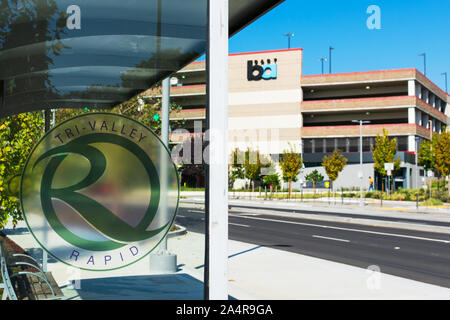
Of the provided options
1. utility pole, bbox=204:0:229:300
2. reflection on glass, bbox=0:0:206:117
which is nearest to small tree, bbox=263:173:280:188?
reflection on glass, bbox=0:0:206:117

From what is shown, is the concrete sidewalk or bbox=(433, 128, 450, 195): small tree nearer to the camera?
the concrete sidewalk

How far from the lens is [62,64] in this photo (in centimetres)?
755

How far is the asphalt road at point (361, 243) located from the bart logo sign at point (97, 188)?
636cm

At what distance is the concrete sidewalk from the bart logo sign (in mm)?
487

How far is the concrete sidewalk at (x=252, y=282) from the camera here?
24.8 ft

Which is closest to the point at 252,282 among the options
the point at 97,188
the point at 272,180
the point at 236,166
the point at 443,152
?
the point at 97,188

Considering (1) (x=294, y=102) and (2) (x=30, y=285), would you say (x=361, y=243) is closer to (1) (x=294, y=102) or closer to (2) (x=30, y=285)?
(2) (x=30, y=285)

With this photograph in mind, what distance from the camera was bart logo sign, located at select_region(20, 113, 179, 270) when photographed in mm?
5855

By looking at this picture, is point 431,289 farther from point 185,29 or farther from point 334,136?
point 334,136

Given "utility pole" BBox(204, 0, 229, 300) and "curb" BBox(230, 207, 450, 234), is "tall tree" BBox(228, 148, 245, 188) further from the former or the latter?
"utility pole" BBox(204, 0, 229, 300)

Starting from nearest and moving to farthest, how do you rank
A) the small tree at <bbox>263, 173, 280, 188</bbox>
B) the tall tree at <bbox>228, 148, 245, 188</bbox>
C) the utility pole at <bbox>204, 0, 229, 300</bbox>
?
the utility pole at <bbox>204, 0, 229, 300</bbox>
the small tree at <bbox>263, 173, 280, 188</bbox>
the tall tree at <bbox>228, 148, 245, 188</bbox>

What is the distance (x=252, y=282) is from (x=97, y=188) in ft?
12.2
